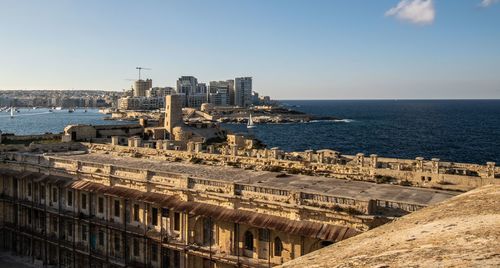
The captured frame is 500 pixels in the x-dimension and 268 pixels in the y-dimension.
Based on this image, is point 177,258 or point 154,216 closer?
point 177,258

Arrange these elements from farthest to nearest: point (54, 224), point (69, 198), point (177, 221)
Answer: point (54, 224)
point (69, 198)
point (177, 221)

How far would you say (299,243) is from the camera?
27.6 meters

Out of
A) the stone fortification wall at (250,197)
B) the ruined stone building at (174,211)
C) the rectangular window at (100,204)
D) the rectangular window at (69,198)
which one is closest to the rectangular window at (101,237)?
the ruined stone building at (174,211)

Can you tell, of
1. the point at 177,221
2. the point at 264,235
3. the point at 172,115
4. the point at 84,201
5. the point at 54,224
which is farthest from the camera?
the point at 172,115

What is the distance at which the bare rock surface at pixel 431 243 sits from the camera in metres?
11.8

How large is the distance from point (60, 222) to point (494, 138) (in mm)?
121195

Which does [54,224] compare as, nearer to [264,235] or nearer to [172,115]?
[264,235]

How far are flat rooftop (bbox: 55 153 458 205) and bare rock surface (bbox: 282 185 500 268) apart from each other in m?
8.42

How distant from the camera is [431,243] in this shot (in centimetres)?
1371

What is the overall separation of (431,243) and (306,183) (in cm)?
2005

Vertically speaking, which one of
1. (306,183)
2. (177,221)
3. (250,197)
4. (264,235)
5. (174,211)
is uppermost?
(306,183)

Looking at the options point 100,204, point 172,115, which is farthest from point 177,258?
point 172,115

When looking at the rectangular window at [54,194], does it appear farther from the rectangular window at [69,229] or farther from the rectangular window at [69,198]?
the rectangular window at [69,229]

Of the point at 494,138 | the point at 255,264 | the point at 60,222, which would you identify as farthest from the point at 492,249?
the point at 494,138
